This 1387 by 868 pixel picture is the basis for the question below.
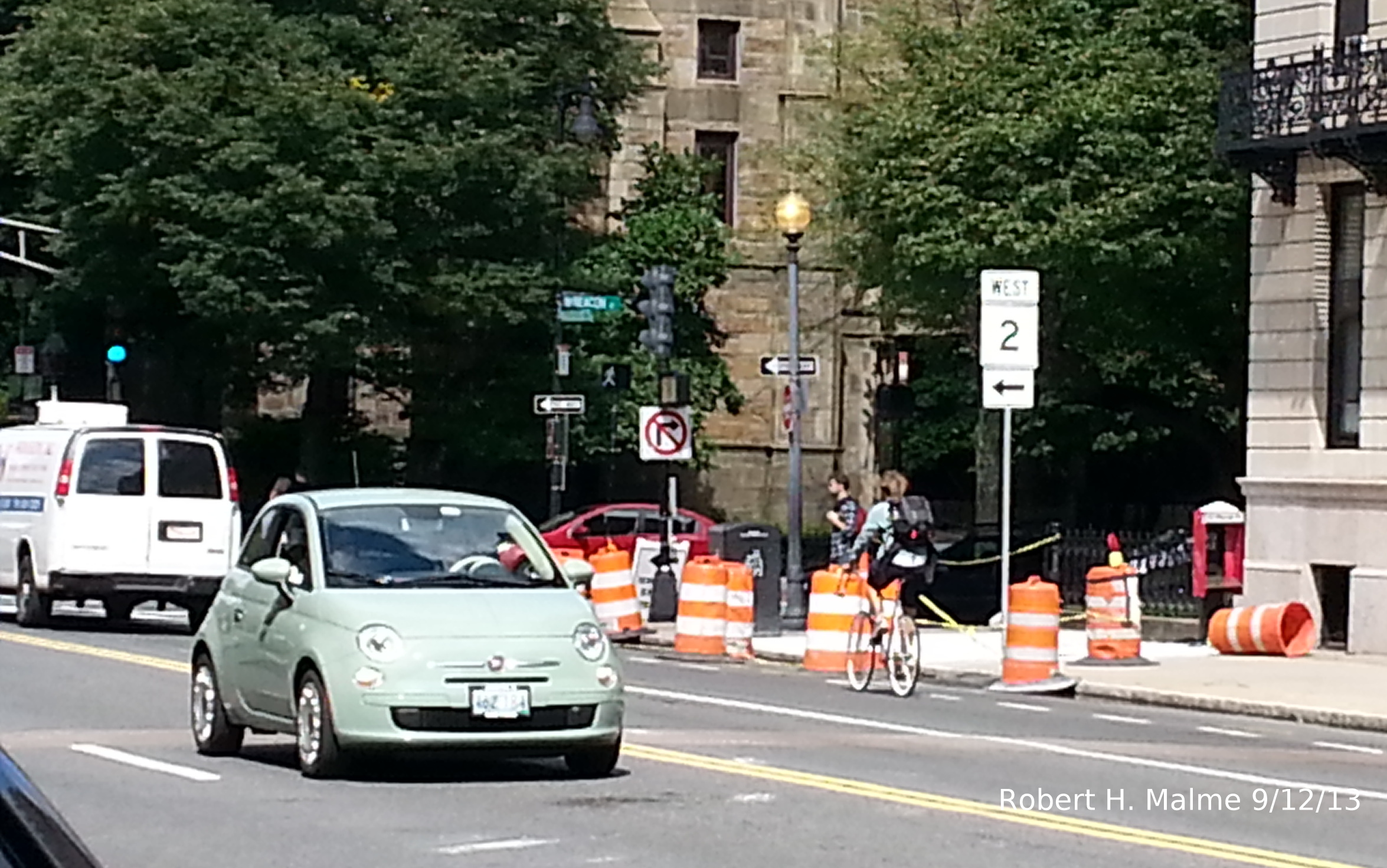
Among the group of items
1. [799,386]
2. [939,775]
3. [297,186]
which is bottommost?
[939,775]

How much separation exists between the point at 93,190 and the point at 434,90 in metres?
6.52

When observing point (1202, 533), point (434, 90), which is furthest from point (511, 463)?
point (1202, 533)

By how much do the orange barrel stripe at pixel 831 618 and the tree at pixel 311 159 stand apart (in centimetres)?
2175

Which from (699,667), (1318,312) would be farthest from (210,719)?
(1318,312)

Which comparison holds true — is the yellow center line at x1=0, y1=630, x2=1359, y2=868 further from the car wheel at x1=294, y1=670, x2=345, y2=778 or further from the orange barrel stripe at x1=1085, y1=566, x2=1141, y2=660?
the orange barrel stripe at x1=1085, y1=566, x2=1141, y2=660

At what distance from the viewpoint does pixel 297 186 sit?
4294 cm

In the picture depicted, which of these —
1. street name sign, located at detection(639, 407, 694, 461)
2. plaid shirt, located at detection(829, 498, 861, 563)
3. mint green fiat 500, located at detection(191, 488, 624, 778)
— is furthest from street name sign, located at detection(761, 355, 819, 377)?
mint green fiat 500, located at detection(191, 488, 624, 778)

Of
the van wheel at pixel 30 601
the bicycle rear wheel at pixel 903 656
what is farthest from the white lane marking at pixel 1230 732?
the van wheel at pixel 30 601

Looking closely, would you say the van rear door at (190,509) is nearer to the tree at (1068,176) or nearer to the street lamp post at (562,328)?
the street lamp post at (562,328)

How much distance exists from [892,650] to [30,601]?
11.4 meters

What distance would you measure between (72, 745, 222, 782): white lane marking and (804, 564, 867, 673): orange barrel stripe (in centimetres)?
956

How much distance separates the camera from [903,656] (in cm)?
1997

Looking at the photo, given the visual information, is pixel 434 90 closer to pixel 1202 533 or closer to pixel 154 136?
pixel 154 136

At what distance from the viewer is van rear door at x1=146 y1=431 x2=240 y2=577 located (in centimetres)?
2638
